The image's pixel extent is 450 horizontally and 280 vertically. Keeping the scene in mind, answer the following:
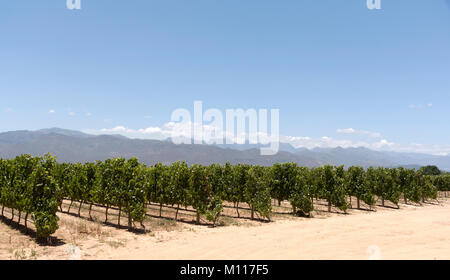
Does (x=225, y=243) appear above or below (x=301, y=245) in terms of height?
below

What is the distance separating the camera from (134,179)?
2688cm

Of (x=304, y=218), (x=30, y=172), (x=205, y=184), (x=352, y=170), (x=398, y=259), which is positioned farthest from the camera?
(x=352, y=170)

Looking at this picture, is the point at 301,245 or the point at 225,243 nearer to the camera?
the point at 301,245

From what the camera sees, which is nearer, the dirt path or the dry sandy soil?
the dirt path

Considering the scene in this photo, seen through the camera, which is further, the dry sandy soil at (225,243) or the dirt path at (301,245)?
the dry sandy soil at (225,243)

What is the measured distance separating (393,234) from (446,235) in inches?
165

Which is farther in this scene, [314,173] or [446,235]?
[314,173]

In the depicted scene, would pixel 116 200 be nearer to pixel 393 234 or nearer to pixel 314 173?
pixel 393 234

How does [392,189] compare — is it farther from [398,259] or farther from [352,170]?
[398,259]
